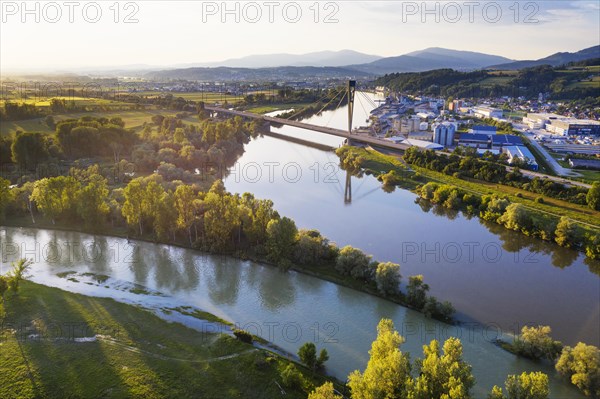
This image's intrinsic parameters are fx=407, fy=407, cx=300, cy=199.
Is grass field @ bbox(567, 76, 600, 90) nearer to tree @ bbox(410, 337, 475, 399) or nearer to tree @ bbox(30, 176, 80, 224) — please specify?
tree @ bbox(410, 337, 475, 399)

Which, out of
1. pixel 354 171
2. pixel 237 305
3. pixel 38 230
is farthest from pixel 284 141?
pixel 237 305

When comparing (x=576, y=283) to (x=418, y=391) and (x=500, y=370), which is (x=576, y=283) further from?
(x=418, y=391)

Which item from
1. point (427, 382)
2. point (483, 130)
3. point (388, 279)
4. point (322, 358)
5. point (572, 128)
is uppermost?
point (572, 128)

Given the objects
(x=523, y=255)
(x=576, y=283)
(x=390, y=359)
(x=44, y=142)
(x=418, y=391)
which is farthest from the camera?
(x=44, y=142)

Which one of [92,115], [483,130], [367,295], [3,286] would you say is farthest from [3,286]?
[483,130]

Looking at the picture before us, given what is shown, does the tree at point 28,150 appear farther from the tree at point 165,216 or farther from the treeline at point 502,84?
the treeline at point 502,84

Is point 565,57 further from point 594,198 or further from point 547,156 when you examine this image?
point 594,198

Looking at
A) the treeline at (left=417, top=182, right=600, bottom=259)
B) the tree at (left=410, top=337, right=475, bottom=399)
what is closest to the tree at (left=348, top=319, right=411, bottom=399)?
the tree at (left=410, top=337, right=475, bottom=399)
